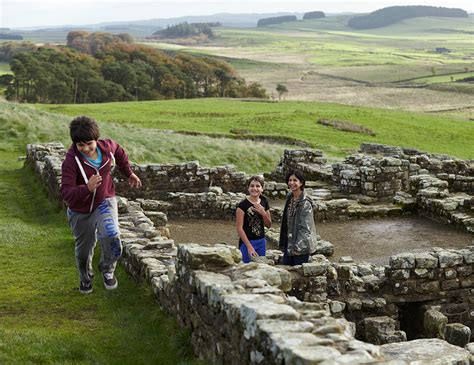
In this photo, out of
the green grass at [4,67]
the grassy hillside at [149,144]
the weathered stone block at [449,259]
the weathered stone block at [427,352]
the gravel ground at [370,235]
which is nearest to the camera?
the weathered stone block at [427,352]

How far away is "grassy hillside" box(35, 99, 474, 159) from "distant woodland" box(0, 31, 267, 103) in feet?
70.6

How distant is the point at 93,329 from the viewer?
10617 millimetres

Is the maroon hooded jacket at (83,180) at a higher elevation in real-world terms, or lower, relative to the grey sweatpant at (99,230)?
higher

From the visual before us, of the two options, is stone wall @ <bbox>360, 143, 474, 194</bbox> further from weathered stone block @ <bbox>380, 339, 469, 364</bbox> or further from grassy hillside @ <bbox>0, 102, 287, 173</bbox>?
weathered stone block @ <bbox>380, 339, 469, 364</bbox>

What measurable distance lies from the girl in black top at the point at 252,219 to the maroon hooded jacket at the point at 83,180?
288 cm

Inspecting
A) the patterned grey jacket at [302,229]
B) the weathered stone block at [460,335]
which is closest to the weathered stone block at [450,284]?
the weathered stone block at [460,335]

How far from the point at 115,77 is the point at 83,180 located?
9171 centimetres

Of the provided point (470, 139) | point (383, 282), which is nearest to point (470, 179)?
point (383, 282)

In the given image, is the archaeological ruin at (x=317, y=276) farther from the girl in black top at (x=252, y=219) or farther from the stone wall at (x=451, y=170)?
the girl in black top at (x=252, y=219)

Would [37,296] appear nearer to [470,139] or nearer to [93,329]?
[93,329]

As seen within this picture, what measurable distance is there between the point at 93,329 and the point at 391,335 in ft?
16.8

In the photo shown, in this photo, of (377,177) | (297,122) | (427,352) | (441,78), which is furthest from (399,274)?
(441,78)

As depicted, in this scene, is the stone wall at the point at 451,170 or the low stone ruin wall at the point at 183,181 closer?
the low stone ruin wall at the point at 183,181

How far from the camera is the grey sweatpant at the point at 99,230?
36.7 ft
